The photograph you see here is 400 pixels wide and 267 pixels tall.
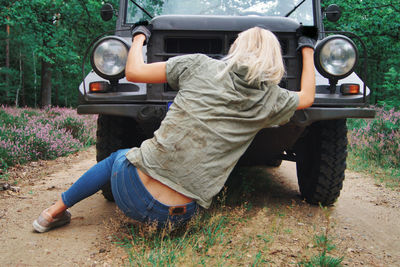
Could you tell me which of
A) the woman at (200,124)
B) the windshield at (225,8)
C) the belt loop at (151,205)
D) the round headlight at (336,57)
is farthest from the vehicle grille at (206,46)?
the belt loop at (151,205)

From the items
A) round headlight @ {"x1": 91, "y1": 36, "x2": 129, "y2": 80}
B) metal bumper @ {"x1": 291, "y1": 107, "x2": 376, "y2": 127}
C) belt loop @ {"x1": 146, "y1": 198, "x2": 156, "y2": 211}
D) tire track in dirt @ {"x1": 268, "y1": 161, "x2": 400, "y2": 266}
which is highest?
round headlight @ {"x1": 91, "y1": 36, "x2": 129, "y2": 80}

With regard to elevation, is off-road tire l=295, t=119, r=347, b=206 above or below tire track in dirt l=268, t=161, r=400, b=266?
above

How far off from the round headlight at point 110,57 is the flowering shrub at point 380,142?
4.45m

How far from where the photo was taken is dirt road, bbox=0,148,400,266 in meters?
2.12

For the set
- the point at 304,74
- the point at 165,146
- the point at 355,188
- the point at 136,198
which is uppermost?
the point at 304,74

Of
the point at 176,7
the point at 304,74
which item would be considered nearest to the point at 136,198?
the point at 304,74

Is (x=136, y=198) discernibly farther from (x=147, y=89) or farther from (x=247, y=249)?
(x=147, y=89)

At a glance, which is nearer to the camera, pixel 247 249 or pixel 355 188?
pixel 247 249

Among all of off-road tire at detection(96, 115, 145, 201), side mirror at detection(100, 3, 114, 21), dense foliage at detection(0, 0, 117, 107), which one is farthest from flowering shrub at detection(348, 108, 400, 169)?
dense foliage at detection(0, 0, 117, 107)

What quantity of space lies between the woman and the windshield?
5.04ft

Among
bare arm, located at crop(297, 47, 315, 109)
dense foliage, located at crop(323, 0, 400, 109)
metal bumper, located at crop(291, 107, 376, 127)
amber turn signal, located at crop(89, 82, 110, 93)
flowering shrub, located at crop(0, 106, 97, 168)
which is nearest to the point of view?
bare arm, located at crop(297, 47, 315, 109)

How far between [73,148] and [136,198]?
4.53 m

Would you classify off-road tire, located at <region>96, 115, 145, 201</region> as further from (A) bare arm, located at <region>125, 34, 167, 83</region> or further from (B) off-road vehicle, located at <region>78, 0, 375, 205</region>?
(A) bare arm, located at <region>125, 34, 167, 83</region>

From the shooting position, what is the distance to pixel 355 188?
4293 millimetres
